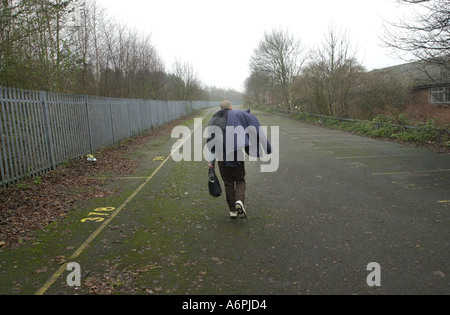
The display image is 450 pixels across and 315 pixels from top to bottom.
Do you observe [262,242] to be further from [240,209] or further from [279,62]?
[279,62]

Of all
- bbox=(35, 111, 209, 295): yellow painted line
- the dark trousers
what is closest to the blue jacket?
the dark trousers

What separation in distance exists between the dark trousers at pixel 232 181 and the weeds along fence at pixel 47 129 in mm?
5259

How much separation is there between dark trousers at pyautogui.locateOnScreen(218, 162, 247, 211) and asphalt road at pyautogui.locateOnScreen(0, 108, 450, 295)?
40cm

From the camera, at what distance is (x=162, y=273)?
3596mm

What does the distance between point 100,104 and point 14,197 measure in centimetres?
780

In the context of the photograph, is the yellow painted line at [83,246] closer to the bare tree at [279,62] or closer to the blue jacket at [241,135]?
the blue jacket at [241,135]

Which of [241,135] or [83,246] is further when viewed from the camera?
[241,135]

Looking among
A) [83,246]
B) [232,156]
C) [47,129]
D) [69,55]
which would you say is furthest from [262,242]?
[69,55]

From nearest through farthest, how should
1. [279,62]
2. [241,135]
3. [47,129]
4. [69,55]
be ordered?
[241,135], [47,129], [69,55], [279,62]

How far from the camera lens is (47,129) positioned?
9023mm

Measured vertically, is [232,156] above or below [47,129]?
below

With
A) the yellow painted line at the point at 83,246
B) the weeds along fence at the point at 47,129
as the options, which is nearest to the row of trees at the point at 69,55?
the weeds along fence at the point at 47,129

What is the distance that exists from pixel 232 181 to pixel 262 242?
4.42ft

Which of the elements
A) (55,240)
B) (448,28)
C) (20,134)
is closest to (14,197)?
(20,134)
